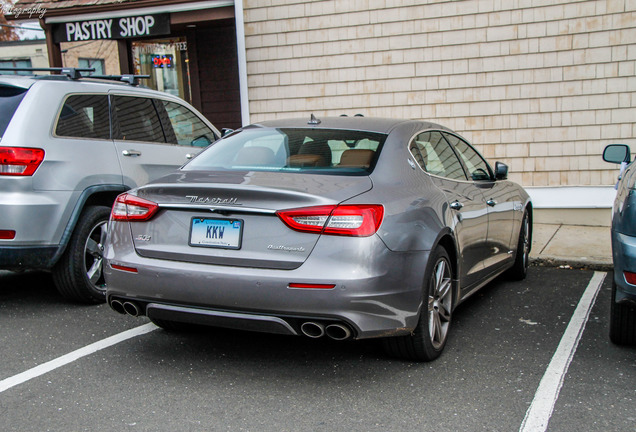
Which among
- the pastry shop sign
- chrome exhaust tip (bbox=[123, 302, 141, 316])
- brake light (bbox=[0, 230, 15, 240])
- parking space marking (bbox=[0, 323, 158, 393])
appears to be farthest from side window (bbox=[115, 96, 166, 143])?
the pastry shop sign

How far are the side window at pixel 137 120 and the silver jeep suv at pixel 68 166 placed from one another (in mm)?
10

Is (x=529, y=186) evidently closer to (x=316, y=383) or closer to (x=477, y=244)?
(x=477, y=244)

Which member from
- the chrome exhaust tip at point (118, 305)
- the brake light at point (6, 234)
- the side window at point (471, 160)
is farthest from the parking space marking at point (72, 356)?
the side window at point (471, 160)

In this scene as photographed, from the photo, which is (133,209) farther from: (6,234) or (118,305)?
(6,234)

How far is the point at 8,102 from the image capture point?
209 inches

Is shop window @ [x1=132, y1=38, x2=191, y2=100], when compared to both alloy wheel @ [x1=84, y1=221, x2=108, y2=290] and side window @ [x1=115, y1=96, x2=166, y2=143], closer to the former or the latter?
side window @ [x1=115, y1=96, x2=166, y2=143]

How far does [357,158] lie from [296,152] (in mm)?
430

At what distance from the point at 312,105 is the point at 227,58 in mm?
3080

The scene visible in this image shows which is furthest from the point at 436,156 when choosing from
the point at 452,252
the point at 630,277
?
the point at 630,277

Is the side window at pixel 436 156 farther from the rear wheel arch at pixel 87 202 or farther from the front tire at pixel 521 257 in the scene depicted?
the rear wheel arch at pixel 87 202

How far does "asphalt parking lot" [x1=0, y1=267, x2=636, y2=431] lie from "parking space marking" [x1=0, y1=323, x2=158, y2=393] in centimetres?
1

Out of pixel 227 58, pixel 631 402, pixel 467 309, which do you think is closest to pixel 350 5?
pixel 227 58

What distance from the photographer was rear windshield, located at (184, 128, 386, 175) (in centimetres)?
428

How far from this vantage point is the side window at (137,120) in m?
6.18
